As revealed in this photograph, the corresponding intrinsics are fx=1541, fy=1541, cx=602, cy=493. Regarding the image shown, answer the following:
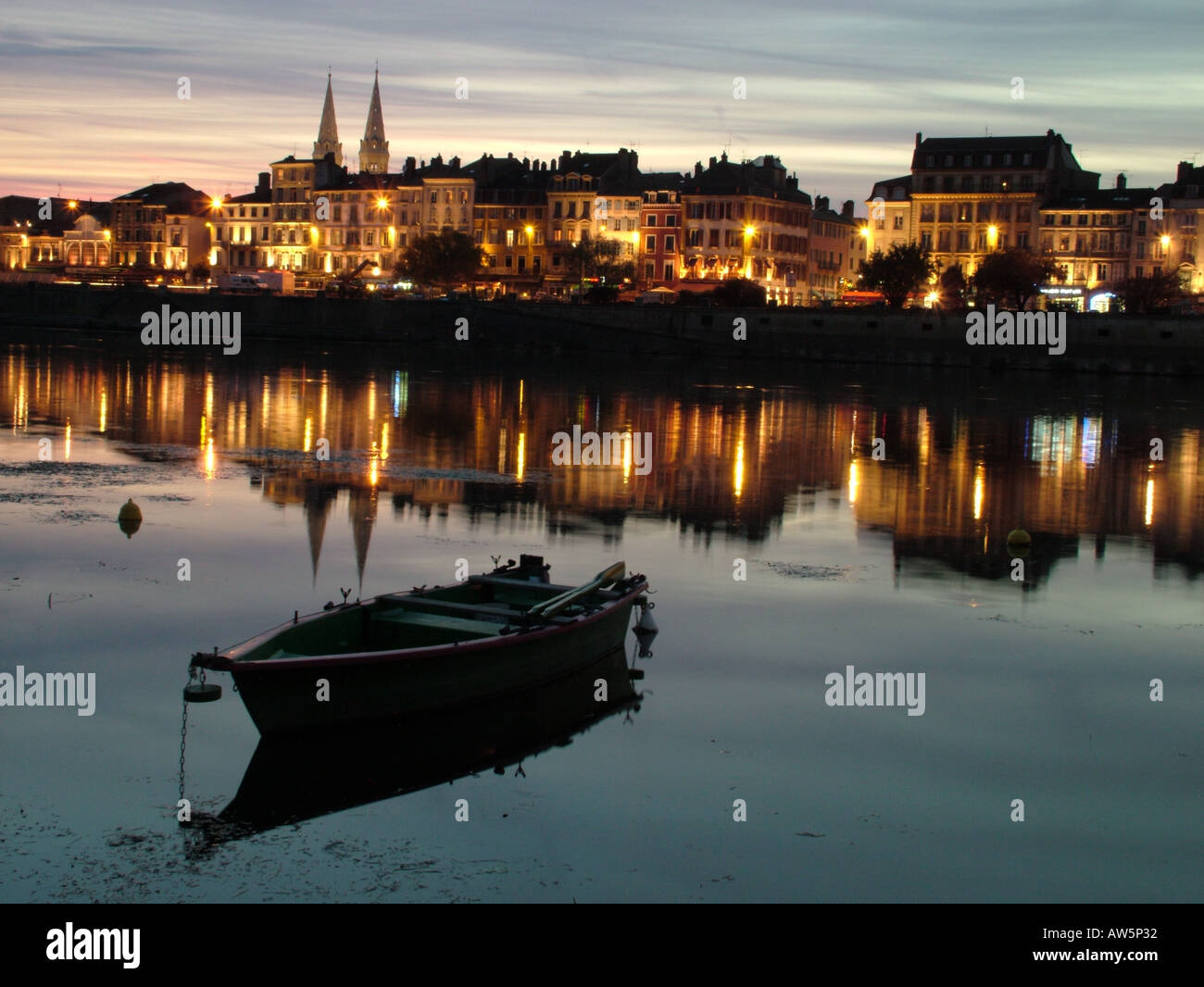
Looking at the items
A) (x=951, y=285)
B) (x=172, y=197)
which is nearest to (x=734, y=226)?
(x=951, y=285)

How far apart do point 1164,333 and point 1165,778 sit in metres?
74.6

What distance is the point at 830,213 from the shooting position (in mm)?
131250

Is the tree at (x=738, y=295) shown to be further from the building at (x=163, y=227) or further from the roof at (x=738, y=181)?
the building at (x=163, y=227)

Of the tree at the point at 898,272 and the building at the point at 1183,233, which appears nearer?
the tree at the point at 898,272

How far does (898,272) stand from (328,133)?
9279 cm

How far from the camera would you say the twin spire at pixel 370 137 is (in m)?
177

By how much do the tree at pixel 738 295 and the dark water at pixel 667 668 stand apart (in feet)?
196
